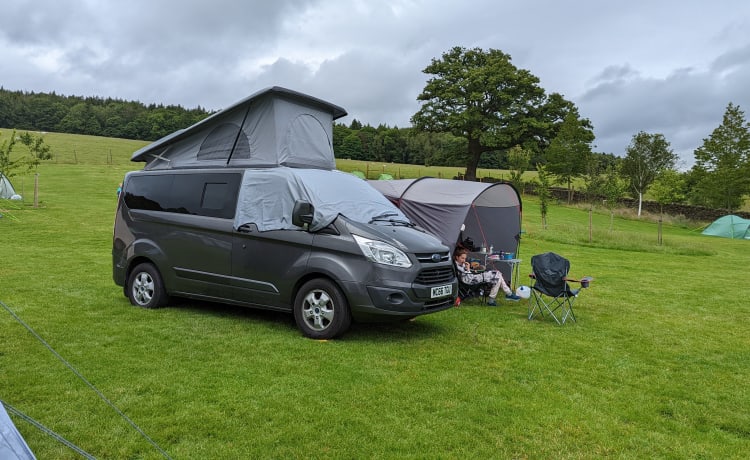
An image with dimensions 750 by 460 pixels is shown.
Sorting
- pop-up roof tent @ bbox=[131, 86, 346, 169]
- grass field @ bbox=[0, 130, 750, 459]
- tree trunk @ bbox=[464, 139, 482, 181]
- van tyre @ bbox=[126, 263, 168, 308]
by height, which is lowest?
grass field @ bbox=[0, 130, 750, 459]

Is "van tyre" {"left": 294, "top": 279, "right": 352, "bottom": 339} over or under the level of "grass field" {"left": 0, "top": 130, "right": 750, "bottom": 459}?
over

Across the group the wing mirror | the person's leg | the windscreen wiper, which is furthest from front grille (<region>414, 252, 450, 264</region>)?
the person's leg

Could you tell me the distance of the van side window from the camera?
743 centimetres

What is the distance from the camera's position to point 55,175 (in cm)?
3609

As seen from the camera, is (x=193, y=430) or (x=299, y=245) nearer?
(x=193, y=430)

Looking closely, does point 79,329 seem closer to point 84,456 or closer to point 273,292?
point 273,292

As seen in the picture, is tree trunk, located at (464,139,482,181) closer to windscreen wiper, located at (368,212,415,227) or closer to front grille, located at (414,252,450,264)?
windscreen wiper, located at (368,212,415,227)

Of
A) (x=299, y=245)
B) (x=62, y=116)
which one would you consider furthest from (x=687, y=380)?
(x=62, y=116)

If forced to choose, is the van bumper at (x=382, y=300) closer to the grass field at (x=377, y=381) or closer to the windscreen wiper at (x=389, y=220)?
the grass field at (x=377, y=381)

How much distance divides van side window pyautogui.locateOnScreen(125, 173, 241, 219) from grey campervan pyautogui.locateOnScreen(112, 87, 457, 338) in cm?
2

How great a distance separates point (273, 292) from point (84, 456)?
11.4ft

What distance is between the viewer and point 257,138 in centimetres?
792

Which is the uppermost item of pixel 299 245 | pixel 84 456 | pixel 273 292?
pixel 299 245

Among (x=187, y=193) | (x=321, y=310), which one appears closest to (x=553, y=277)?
(x=321, y=310)
